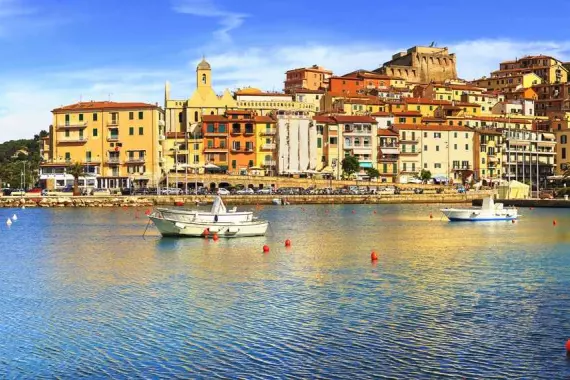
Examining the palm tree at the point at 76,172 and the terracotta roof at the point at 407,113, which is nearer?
the palm tree at the point at 76,172

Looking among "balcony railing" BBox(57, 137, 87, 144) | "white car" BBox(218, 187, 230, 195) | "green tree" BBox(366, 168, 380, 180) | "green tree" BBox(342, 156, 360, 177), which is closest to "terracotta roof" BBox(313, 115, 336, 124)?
"green tree" BBox(342, 156, 360, 177)

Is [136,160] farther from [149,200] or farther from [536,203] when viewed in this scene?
[536,203]

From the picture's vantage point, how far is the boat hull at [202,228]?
51.2m

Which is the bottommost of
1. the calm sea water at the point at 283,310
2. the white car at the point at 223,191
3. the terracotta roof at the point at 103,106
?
the calm sea water at the point at 283,310

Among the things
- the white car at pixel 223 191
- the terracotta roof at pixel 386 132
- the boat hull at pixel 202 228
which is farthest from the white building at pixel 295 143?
the boat hull at pixel 202 228

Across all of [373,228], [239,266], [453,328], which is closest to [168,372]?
[453,328]

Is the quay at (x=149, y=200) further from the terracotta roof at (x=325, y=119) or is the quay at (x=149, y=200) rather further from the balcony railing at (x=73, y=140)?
the terracotta roof at (x=325, y=119)

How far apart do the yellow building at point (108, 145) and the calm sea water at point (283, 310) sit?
208 ft

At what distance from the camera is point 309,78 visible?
6284 inches

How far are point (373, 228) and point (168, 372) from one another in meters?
46.3

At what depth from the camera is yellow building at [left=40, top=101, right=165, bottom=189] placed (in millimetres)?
112750

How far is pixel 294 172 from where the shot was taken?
118812 millimetres

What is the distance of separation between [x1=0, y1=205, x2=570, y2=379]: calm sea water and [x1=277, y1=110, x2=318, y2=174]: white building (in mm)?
68665

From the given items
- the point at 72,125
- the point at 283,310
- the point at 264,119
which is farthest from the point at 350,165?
the point at 283,310
